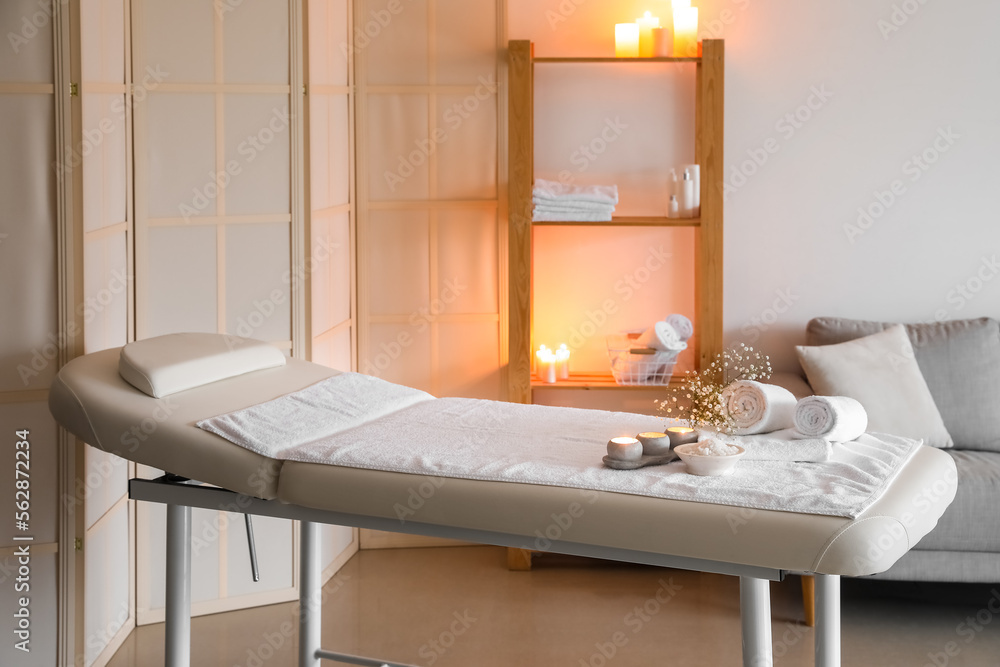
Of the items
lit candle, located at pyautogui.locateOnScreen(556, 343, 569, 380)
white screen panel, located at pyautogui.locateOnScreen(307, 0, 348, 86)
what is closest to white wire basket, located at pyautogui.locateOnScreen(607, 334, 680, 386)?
lit candle, located at pyautogui.locateOnScreen(556, 343, 569, 380)

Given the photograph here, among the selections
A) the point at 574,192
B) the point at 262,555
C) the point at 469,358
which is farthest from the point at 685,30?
the point at 262,555

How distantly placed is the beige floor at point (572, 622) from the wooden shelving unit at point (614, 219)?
675 millimetres

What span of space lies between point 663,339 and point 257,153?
1469mm

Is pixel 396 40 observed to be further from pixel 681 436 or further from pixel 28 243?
pixel 681 436

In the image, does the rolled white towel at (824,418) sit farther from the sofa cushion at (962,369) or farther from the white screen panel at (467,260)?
the white screen panel at (467,260)

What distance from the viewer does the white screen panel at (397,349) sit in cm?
381

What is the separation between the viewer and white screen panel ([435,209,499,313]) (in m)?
3.78

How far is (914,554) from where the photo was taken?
3.03m

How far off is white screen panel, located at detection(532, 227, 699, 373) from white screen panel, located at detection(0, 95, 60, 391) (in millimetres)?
1839

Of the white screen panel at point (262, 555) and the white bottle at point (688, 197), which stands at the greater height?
the white bottle at point (688, 197)

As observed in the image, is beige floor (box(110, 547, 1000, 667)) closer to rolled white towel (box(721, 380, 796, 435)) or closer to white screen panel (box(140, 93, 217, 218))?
rolled white towel (box(721, 380, 796, 435))

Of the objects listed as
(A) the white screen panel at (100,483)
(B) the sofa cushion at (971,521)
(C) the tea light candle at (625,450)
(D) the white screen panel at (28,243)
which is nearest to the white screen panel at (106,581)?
(A) the white screen panel at (100,483)

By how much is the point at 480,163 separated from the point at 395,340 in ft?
2.41

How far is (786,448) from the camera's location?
189 centimetres
